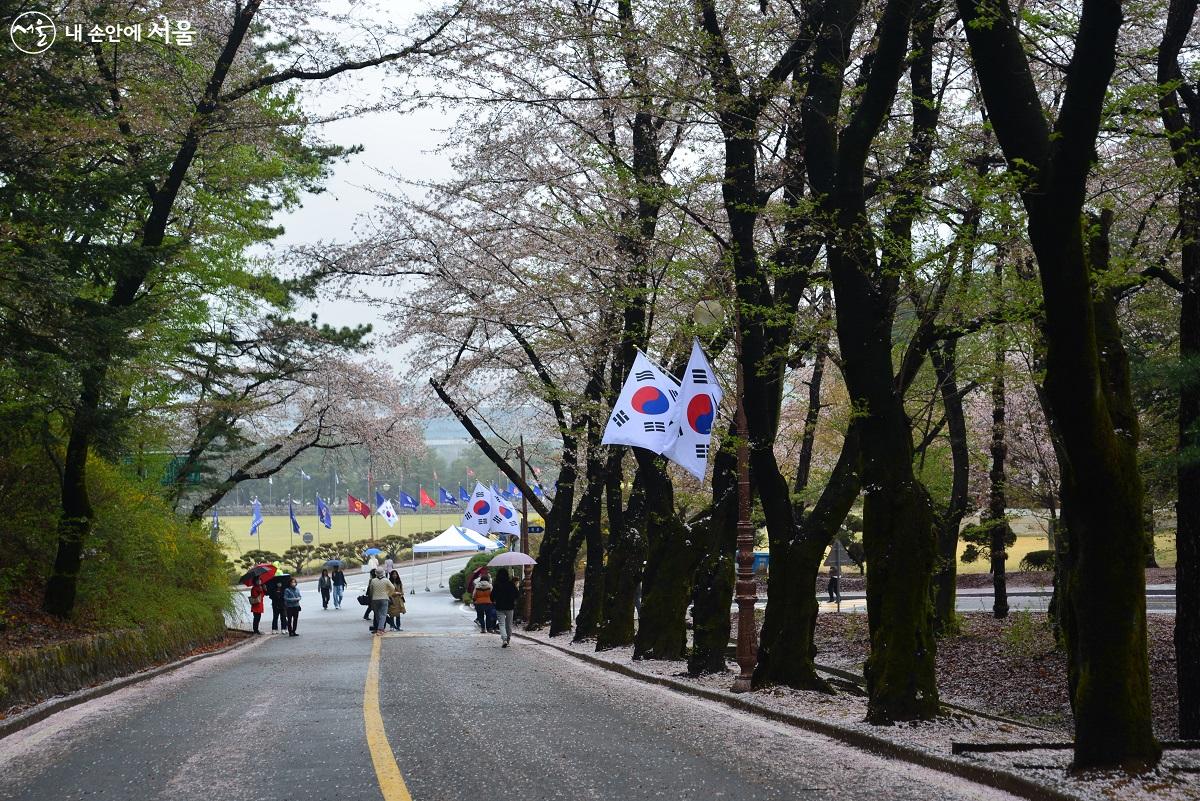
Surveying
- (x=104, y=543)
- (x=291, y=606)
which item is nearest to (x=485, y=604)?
(x=291, y=606)

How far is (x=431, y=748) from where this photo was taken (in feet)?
33.0

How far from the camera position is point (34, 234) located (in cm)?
1530

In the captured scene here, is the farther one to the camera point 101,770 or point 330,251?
point 330,251

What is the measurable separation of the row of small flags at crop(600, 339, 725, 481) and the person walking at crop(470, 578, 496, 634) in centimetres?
1747

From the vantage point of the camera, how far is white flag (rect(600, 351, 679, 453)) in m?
16.7

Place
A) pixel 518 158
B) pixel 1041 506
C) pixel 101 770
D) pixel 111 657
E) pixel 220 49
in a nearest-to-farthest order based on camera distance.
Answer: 1. pixel 101 770
2. pixel 111 657
3. pixel 220 49
4. pixel 518 158
5. pixel 1041 506

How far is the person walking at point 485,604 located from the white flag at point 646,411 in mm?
17368

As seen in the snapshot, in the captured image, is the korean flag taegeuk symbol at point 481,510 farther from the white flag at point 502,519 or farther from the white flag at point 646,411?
the white flag at point 646,411

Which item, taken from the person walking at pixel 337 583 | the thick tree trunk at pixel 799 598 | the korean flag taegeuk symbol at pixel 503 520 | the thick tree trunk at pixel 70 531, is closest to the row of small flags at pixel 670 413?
the thick tree trunk at pixel 799 598

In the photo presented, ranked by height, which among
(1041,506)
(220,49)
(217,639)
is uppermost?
(220,49)

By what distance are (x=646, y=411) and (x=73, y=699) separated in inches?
344

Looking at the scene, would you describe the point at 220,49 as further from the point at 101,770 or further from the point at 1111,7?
the point at 1111,7

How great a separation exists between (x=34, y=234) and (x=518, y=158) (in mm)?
12283

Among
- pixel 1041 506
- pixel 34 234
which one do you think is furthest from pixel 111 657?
pixel 1041 506
